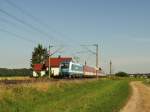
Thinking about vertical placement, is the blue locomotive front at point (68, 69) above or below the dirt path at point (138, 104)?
above

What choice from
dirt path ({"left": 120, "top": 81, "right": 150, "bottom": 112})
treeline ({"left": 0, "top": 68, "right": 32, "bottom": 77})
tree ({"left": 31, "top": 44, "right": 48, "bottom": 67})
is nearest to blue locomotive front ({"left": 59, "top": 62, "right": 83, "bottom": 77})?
dirt path ({"left": 120, "top": 81, "right": 150, "bottom": 112})

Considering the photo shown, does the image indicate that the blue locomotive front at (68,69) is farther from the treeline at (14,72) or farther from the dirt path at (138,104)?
the treeline at (14,72)

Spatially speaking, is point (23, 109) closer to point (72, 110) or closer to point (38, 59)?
point (72, 110)

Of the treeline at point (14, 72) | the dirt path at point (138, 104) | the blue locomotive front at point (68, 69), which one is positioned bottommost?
the dirt path at point (138, 104)

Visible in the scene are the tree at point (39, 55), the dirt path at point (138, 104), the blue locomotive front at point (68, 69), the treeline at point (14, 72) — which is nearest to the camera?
the dirt path at point (138, 104)

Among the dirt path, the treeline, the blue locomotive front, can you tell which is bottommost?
the dirt path

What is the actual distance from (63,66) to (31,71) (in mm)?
63982

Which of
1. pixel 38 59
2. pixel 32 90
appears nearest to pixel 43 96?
pixel 32 90

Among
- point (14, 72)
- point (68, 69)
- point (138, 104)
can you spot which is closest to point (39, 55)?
point (14, 72)

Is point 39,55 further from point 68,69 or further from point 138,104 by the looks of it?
point 138,104

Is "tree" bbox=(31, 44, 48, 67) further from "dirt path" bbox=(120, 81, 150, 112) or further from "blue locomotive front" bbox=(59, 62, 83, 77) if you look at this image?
"dirt path" bbox=(120, 81, 150, 112)

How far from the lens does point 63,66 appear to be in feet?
249

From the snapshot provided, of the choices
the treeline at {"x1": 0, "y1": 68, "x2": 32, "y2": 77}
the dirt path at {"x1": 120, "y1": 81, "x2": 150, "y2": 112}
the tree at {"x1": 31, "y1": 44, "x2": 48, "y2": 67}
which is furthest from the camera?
the tree at {"x1": 31, "y1": 44, "x2": 48, "y2": 67}

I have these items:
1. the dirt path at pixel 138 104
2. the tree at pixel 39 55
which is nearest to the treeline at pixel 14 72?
the tree at pixel 39 55
